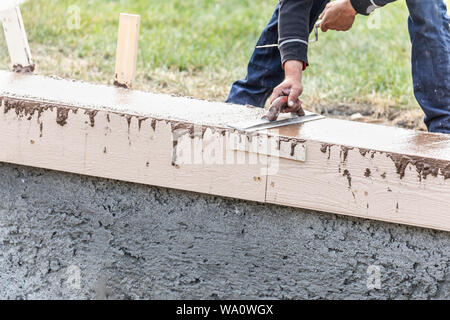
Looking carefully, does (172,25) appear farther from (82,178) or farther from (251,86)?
(82,178)

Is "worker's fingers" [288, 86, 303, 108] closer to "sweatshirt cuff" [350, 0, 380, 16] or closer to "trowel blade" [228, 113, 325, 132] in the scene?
"trowel blade" [228, 113, 325, 132]

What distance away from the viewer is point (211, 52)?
16.2 ft

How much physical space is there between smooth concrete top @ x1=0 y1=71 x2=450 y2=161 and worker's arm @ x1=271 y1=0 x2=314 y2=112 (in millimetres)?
166

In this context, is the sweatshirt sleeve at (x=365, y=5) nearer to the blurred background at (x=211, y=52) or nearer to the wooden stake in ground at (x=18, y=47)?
the wooden stake in ground at (x=18, y=47)

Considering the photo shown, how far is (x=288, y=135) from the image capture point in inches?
76.9

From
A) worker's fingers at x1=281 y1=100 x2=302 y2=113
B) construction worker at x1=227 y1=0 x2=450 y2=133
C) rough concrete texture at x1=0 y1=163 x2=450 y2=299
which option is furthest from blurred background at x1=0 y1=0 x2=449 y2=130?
rough concrete texture at x1=0 y1=163 x2=450 y2=299

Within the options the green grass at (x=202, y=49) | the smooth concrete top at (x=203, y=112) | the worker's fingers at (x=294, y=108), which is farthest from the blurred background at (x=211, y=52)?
the worker's fingers at (x=294, y=108)

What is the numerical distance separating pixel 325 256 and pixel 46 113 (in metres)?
0.89

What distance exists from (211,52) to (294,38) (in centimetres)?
264

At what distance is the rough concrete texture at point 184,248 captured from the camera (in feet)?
6.41

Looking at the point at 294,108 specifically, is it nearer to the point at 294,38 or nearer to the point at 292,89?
the point at 292,89

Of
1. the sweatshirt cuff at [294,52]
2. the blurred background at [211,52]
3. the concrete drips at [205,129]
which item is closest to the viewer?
the concrete drips at [205,129]

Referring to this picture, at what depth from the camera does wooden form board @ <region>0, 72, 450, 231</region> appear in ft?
6.11
